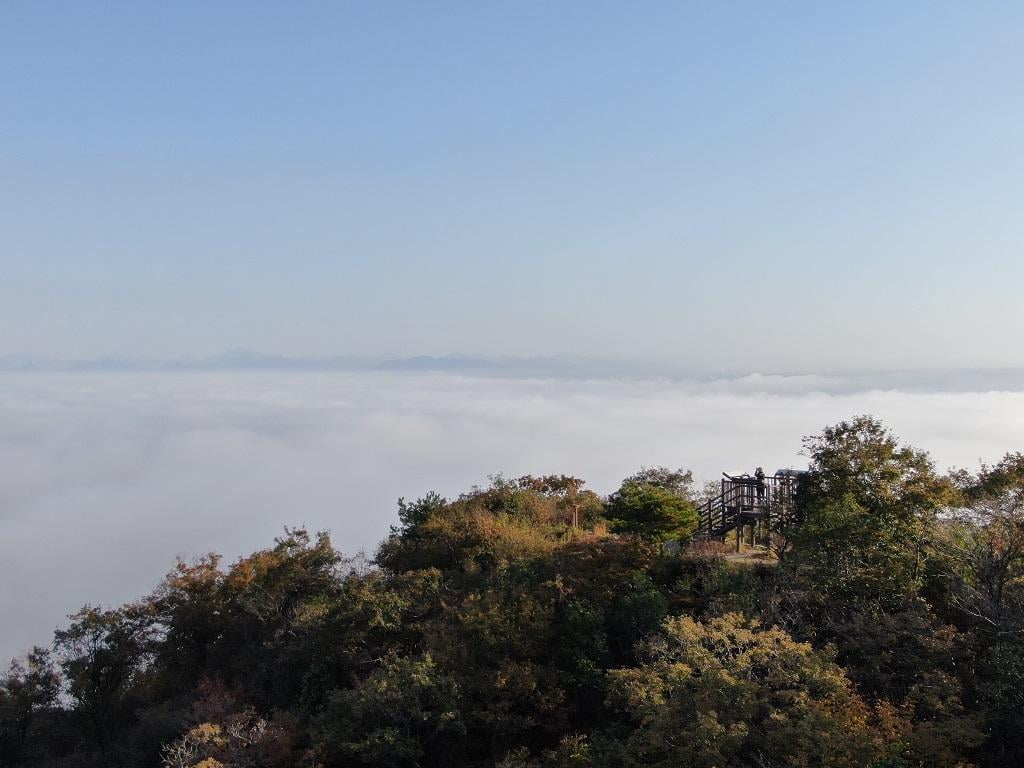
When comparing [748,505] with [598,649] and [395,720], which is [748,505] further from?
[395,720]

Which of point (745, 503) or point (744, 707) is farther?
point (745, 503)

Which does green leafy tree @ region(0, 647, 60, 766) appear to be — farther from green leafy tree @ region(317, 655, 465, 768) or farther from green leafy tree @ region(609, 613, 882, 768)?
green leafy tree @ region(609, 613, 882, 768)

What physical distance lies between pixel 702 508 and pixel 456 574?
464 inches

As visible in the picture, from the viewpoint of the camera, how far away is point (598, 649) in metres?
23.6

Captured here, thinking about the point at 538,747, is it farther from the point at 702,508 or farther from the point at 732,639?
the point at 702,508

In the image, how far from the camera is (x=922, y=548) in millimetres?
23984

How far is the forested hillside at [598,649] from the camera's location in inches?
682

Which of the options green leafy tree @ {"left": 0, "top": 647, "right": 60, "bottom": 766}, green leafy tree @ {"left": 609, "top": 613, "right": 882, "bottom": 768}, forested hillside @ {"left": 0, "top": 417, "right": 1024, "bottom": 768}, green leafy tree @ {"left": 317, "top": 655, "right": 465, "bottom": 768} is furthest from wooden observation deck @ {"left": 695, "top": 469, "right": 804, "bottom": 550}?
green leafy tree @ {"left": 0, "top": 647, "right": 60, "bottom": 766}

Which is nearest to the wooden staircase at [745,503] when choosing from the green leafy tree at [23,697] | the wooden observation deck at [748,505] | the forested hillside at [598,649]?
the wooden observation deck at [748,505]

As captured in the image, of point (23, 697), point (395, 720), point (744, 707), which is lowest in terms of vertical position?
point (23, 697)

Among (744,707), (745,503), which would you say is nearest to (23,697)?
(744,707)

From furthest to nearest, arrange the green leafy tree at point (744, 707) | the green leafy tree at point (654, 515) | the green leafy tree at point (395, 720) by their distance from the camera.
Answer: the green leafy tree at point (654, 515)
the green leafy tree at point (395, 720)
the green leafy tree at point (744, 707)

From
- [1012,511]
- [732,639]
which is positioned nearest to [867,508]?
[1012,511]

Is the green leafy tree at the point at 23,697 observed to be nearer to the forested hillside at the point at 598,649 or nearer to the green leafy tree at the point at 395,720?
the forested hillside at the point at 598,649
